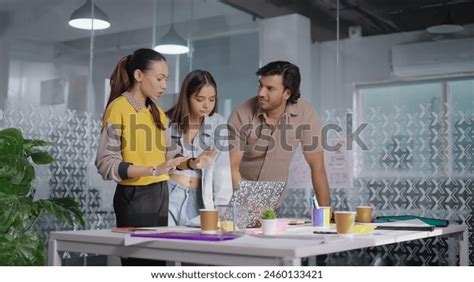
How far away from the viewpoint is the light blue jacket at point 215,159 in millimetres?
3436

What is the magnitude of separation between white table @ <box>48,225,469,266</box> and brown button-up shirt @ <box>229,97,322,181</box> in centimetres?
162

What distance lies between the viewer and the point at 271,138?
4094 millimetres

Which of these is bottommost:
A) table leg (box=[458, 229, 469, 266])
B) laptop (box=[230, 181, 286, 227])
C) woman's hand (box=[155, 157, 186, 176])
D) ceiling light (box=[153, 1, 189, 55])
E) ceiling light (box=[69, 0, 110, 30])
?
table leg (box=[458, 229, 469, 266])

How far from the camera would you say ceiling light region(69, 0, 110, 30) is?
411 centimetres

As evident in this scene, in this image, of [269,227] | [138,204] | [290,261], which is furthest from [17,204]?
[290,261]

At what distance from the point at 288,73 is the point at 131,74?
1.13 meters

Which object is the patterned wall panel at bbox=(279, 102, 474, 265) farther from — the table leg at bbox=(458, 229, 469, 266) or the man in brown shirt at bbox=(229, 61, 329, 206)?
the table leg at bbox=(458, 229, 469, 266)

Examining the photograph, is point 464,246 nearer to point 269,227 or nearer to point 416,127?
point 416,127

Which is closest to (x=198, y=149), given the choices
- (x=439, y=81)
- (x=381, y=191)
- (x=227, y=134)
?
(x=227, y=134)

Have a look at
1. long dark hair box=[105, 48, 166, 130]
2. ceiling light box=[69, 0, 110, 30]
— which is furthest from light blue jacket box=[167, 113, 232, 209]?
ceiling light box=[69, 0, 110, 30]

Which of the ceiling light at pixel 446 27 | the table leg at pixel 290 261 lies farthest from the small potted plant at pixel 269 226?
the ceiling light at pixel 446 27

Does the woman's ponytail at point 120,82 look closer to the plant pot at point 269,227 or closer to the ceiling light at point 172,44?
the ceiling light at point 172,44

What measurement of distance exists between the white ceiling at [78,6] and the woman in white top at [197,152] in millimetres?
630

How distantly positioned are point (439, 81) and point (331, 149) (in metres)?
0.80
